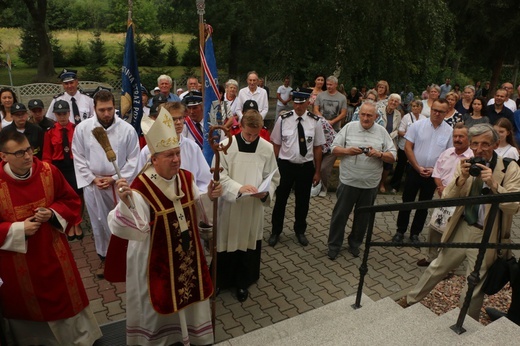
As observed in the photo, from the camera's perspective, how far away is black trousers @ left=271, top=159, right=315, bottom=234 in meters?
5.81

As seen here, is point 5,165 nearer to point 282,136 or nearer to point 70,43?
point 282,136

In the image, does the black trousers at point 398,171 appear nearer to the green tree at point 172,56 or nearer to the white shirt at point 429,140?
the white shirt at point 429,140

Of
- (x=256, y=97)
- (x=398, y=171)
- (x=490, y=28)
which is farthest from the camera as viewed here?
(x=490, y=28)

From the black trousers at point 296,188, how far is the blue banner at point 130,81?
2247mm

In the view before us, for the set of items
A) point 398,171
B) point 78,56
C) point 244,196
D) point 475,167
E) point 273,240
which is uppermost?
point 475,167

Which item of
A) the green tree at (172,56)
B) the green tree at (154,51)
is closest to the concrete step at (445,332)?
the green tree at (154,51)

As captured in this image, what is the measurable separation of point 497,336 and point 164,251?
2462mm

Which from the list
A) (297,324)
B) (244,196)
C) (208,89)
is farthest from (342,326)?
(208,89)

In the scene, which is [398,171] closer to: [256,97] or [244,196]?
[256,97]

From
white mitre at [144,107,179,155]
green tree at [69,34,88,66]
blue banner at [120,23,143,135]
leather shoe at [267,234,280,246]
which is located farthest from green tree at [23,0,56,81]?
white mitre at [144,107,179,155]

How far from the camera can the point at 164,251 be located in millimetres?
3375

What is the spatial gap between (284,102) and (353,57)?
2915mm

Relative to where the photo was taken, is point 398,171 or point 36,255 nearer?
point 36,255

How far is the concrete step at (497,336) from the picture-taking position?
2758 millimetres
